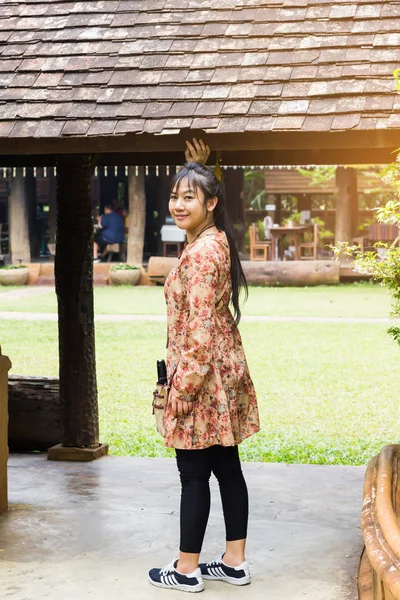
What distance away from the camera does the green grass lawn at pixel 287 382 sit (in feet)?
30.3

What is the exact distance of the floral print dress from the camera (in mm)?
4270

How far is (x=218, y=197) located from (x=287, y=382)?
855cm

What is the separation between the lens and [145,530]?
18.3 feet

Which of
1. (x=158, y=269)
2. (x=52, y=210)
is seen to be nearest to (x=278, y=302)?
(x=158, y=269)

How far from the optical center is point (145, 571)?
4855 mm

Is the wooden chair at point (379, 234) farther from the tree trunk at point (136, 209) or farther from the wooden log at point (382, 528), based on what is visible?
the wooden log at point (382, 528)

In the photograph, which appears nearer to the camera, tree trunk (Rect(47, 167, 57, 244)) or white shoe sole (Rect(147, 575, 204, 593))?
white shoe sole (Rect(147, 575, 204, 593))

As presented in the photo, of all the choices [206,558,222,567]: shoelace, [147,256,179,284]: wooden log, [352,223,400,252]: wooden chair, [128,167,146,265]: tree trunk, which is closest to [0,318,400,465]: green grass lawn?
[206,558,222,567]: shoelace

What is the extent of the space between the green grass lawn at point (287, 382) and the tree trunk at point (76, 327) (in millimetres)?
993

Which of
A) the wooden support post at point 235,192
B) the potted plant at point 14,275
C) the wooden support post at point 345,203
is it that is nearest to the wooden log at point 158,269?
the wooden support post at point 235,192

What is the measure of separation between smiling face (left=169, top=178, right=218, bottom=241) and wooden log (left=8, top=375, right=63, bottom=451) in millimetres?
3873

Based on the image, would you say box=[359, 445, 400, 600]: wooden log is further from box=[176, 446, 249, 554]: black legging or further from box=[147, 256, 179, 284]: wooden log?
box=[147, 256, 179, 284]: wooden log

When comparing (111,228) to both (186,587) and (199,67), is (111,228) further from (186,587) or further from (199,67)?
(186,587)

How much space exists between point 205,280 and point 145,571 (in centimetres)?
154
